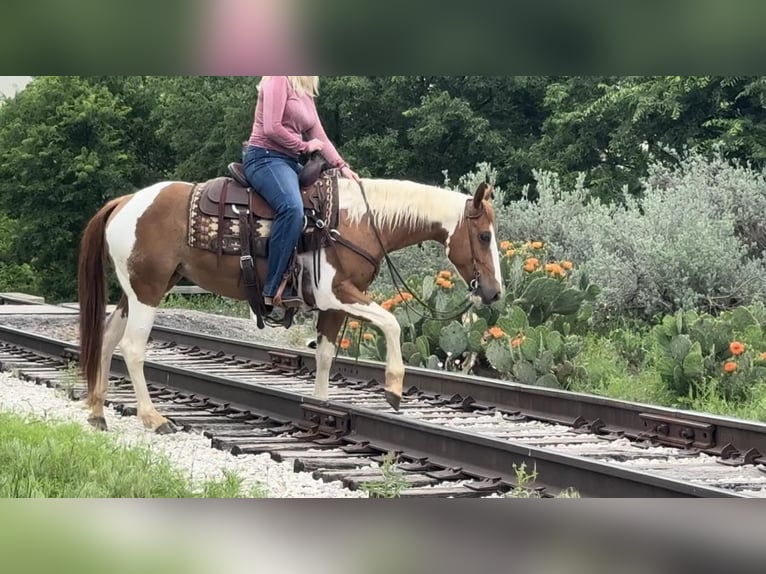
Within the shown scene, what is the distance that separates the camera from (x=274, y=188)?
18.0 feet

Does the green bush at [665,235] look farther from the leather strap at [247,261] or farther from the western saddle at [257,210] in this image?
the leather strap at [247,261]

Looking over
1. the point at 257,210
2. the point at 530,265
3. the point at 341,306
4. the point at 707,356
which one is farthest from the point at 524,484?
the point at 530,265

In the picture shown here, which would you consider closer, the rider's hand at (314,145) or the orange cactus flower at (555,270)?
the rider's hand at (314,145)

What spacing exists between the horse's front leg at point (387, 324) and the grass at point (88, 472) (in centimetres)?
123

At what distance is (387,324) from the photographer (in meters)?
5.55

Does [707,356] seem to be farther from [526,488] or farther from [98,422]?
[98,422]

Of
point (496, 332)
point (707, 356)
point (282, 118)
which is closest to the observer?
point (282, 118)

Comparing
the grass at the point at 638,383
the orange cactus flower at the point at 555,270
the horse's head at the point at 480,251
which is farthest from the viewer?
the orange cactus flower at the point at 555,270

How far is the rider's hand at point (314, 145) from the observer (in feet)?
18.2

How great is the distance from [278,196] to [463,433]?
5.00 feet

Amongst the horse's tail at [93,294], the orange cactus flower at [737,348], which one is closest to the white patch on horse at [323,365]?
the horse's tail at [93,294]

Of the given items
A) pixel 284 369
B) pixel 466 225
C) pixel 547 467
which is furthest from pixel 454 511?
pixel 284 369

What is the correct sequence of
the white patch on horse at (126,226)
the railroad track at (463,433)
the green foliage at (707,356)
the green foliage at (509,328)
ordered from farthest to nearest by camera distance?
the green foliage at (509,328) → the green foliage at (707,356) → the white patch on horse at (126,226) → the railroad track at (463,433)
